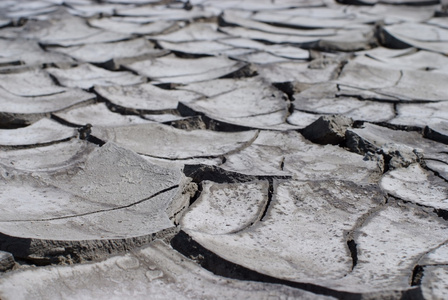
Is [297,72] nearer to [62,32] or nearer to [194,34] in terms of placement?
[194,34]

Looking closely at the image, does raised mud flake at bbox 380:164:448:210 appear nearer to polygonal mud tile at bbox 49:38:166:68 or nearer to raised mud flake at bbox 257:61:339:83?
raised mud flake at bbox 257:61:339:83

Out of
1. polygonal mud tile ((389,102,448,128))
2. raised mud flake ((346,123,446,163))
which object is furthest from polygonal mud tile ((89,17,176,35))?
raised mud flake ((346,123,446,163))

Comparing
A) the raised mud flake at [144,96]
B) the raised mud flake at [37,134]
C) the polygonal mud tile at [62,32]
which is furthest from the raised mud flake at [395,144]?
the polygonal mud tile at [62,32]

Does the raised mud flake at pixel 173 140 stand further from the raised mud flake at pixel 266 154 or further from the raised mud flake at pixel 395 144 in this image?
the raised mud flake at pixel 395 144

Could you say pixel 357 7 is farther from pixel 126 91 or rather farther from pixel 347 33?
pixel 126 91

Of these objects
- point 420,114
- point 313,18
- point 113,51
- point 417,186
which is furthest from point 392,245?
point 313,18
